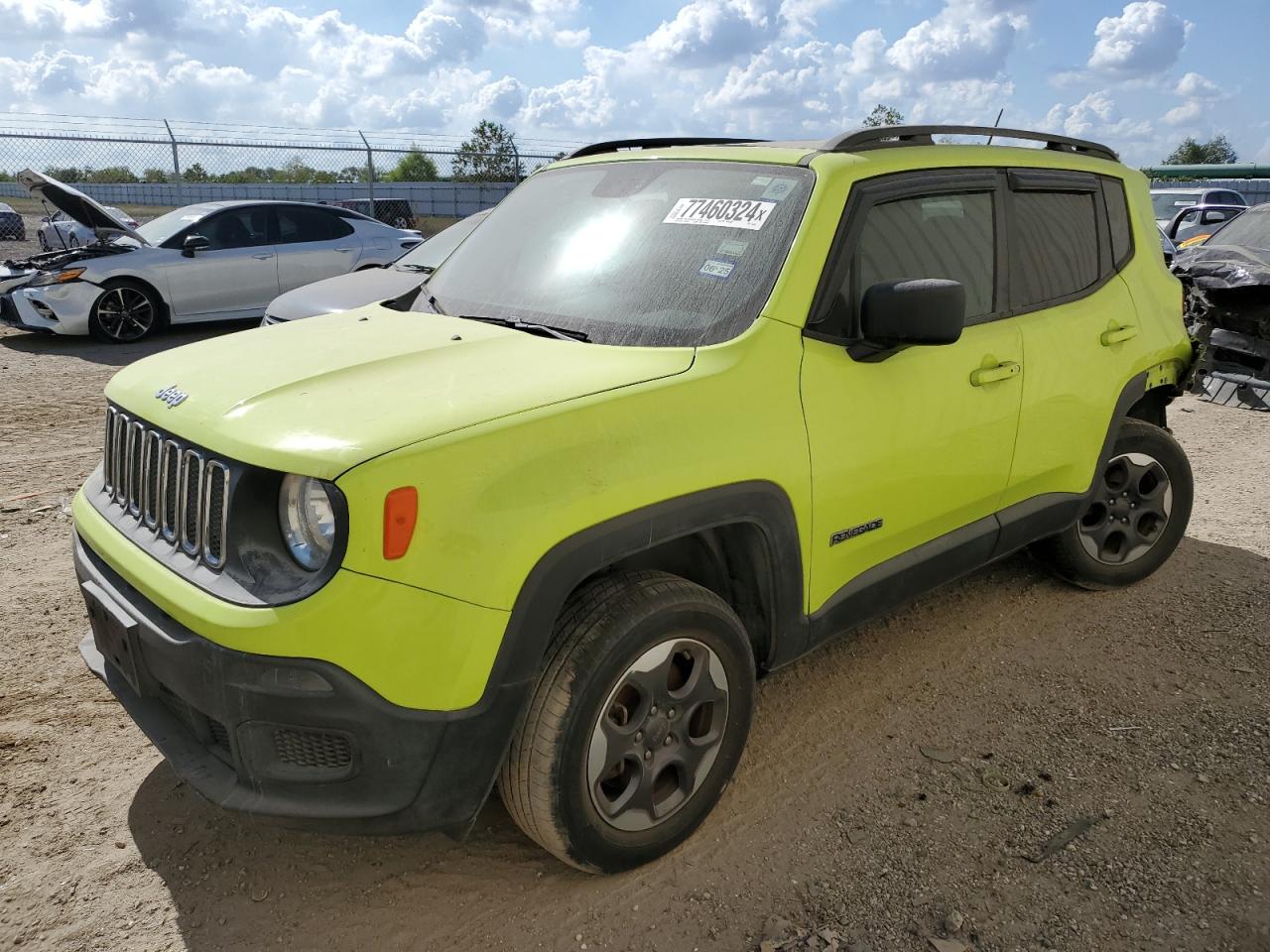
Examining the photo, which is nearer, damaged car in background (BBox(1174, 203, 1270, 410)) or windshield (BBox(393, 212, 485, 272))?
windshield (BBox(393, 212, 485, 272))

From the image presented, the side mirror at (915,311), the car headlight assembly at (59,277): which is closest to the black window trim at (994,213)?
the side mirror at (915,311)

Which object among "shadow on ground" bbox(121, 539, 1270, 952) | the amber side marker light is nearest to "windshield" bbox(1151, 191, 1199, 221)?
"shadow on ground" bbox(121, 539, 1270, 952)

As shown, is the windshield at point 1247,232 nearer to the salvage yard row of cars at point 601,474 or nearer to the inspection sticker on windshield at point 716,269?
the salvage yard row of cars at point 601,474

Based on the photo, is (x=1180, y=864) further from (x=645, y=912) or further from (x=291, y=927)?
(x=291, y=927)

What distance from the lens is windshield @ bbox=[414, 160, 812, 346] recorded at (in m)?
2.86

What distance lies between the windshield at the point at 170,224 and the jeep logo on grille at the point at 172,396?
922cm

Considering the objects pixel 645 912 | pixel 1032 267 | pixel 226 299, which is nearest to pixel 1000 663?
pixel 1032 267

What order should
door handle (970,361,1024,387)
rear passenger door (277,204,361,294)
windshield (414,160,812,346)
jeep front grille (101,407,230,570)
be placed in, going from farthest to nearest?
rear passenger door (277,204,361,294), door handle (970,361,1024,387), windshield (414,160,812,346), jeep front grille (101,407,230,570)

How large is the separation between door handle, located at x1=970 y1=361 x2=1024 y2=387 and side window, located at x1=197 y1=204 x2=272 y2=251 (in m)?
9.76

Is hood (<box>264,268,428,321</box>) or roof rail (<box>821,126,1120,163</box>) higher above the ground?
roof rail (<box>821,126,1120,163</box>)

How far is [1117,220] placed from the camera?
4.16 m

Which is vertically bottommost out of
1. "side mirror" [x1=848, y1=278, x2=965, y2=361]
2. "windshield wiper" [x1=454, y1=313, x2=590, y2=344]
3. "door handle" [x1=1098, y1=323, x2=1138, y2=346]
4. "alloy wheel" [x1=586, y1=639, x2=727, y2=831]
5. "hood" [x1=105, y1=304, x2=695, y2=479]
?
"alloy wheel" [x1=586, y1=639, x2=727, y2=831]

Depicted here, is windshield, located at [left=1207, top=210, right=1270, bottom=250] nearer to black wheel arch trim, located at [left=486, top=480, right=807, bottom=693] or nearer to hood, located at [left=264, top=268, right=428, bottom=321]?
hood, located at [left=264, top=268, right=428, bottom=321]

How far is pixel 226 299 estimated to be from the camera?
36.3 feet
